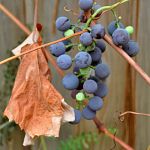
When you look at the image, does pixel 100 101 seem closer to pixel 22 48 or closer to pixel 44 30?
pixel 22 48

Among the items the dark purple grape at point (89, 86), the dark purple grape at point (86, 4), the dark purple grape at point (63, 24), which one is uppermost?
the dark purple grape at point (86, 4)

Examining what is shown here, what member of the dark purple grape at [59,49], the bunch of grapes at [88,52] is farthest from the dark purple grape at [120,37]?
the dark purple grape at [59,49]

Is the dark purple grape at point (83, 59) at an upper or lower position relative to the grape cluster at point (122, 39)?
lower

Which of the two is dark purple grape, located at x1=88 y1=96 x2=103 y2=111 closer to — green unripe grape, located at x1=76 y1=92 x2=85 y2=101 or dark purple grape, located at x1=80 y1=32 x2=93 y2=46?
green unripe grape, located at x1=76 y1=92 x2=85 y2=101

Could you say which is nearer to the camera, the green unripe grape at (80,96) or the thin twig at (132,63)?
the thin twig at (132,63)

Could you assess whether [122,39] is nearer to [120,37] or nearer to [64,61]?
[120,37]

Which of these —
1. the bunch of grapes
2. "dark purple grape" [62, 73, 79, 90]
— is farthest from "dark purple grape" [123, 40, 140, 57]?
"dark purple grape" [62, 73, 79, 90]

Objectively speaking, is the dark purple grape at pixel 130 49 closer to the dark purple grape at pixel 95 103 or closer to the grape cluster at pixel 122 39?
the grape cluster at pixel 122 39
